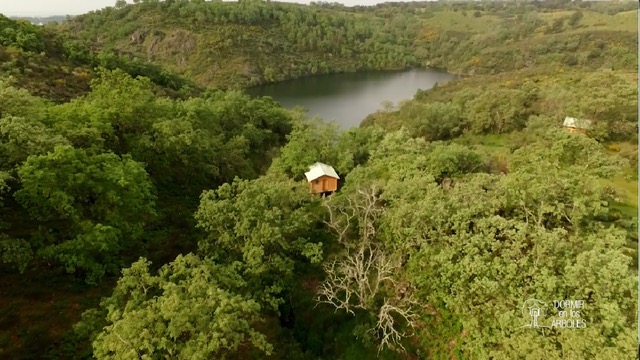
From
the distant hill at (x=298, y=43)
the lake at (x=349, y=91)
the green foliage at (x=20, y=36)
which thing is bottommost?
the lake at (x=349, y=91)

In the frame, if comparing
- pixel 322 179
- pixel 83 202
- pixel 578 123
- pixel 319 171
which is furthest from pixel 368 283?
pixel 578 123

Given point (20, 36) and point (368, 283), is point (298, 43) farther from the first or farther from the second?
point (368, 283)

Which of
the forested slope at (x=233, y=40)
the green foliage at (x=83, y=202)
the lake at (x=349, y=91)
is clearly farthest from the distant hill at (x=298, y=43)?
the green foliage at (x=83, y=202)

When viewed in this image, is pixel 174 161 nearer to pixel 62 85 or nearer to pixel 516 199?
pixel 516 199

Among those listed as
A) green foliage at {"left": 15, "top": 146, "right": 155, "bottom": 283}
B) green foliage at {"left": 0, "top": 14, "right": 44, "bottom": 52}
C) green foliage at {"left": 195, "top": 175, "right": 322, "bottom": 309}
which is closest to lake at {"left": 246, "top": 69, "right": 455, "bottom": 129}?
green foliage at {"left": 0, "top": 14, "right": 44, "bottom": 52}

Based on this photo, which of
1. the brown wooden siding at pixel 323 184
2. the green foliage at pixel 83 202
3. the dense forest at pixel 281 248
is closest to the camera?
the dense forest at pixel 281 248

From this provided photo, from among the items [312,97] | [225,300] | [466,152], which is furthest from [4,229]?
[312,97]

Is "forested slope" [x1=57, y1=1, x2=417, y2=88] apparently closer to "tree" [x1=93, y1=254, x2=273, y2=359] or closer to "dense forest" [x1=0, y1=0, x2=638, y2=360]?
"dense forest" [x1=0, y1=0, x2=638, y2=360]

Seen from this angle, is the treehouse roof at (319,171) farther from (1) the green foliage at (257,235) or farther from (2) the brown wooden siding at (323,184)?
(1) the green foliage at (257,235)
